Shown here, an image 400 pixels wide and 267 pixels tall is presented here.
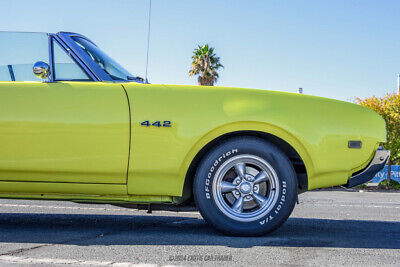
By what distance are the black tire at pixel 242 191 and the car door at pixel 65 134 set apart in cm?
62

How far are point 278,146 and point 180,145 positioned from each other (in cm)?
79

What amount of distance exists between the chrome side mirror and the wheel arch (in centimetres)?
134

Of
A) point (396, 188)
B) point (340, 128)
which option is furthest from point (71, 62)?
point (396, 188)

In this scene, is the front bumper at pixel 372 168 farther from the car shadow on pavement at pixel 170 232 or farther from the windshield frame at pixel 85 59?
the windshield frame at pixel 85 59

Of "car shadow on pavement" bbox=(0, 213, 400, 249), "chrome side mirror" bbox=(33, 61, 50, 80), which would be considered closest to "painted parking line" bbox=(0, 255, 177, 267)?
"car shadow on pavement" bbox=(0, 213, 400, 249)

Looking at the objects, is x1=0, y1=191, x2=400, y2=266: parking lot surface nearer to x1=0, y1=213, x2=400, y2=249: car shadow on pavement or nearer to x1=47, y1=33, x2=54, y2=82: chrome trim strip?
x1=0, y1=213, x2=400, y2=249: car shadow on pavement

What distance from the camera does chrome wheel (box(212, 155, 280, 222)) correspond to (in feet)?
12.7

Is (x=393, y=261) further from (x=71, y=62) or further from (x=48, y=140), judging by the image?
(x=71, y=62)

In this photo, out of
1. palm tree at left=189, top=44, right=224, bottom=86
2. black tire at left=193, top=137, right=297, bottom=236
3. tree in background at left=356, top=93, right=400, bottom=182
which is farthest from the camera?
palm tree at left=189, top=44, right=224, bottom=86

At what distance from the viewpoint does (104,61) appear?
180 inches

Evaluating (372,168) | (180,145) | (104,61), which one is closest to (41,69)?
(104,61)

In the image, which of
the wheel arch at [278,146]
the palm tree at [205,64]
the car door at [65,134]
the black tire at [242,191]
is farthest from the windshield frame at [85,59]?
the palm tree at [205,64]

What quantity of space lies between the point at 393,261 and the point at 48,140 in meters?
2.52

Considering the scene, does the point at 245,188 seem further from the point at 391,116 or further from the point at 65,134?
the point at 391,116
